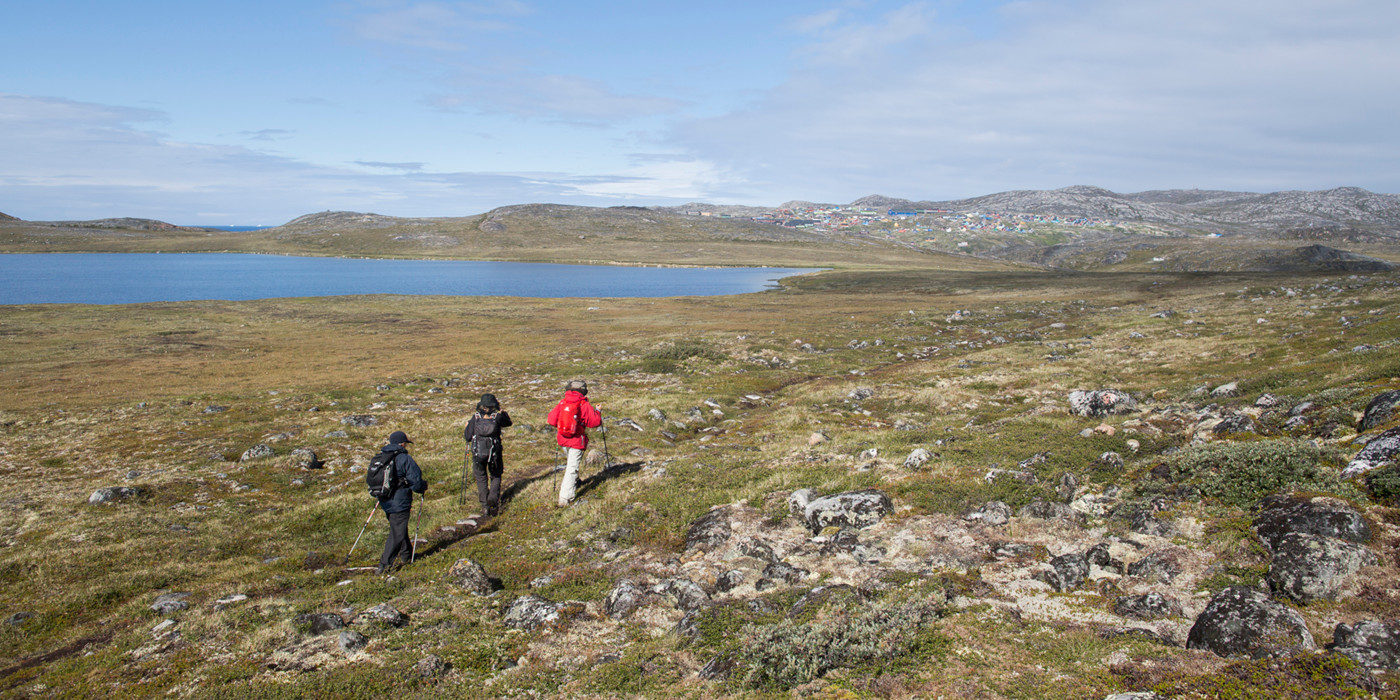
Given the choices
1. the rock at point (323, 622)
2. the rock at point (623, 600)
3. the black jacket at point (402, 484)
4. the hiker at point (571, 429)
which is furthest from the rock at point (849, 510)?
the rock at point (323, 622)

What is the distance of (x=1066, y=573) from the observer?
34.4 ft

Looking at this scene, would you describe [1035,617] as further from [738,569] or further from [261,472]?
[261,472]

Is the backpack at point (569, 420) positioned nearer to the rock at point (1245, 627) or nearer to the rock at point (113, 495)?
the rock at point (113, 495)

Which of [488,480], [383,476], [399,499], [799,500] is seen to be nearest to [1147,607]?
[799,500]

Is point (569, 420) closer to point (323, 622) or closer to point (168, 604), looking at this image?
point (323, 622)

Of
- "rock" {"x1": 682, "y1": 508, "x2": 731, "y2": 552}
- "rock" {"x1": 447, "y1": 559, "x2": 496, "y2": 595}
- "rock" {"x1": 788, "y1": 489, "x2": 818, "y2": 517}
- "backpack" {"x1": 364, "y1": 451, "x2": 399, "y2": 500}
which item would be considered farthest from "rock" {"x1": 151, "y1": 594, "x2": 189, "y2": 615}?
"rock" {"x1": 788, "y1": 489, "x2": 818, "y2": 517}

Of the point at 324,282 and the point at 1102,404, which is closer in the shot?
the point at 1102,404

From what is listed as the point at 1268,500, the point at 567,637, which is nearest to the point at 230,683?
the point at 567,637

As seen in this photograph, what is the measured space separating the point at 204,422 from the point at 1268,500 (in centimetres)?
3662

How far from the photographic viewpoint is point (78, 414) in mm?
29531

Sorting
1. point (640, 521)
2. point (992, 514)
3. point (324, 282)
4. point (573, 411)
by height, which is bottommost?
point (640, 521)

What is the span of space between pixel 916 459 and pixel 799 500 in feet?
14.6

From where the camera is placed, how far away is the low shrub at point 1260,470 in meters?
11.1

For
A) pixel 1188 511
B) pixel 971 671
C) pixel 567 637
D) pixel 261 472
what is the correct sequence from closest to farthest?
pixel 971 671, pixel 567 637, pixel 1188 511, pixel 261 472
